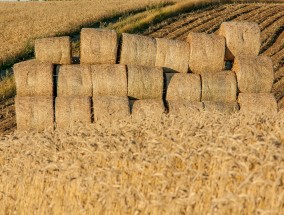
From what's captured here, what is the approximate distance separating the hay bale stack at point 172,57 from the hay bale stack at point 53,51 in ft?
6.02

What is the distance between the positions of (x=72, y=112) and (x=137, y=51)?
6.47 ft

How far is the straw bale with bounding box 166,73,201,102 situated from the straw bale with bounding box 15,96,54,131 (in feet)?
7.64

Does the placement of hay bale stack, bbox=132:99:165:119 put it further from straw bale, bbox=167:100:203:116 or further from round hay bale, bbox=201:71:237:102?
round hay bale, bbox=201:71:237:102

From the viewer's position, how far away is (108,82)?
13.2 metres

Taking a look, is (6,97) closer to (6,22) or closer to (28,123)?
(28,123)

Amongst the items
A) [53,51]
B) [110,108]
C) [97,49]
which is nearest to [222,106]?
[110,108]

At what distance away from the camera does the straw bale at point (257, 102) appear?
13.3 metres

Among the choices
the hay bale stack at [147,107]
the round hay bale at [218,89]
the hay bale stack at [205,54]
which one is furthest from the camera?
the hay bale stack at [205,54]

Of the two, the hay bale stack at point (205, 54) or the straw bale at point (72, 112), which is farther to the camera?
the hay bale stack at point (205, 54)

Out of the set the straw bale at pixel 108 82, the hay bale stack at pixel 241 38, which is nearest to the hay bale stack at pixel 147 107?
the straw bale at pixel 108 82

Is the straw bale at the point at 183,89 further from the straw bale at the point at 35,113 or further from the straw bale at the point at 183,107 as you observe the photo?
the straw bale at the point at 35,113

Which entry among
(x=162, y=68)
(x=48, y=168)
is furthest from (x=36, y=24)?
(x=48, y=168)

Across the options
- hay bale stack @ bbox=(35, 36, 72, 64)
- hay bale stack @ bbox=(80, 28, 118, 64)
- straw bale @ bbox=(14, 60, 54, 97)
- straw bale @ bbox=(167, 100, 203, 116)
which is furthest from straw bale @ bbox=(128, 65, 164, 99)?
straw bale @ bbox=(14, 60, 54, 97)

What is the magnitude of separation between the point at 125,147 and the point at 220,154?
1.29 meters
